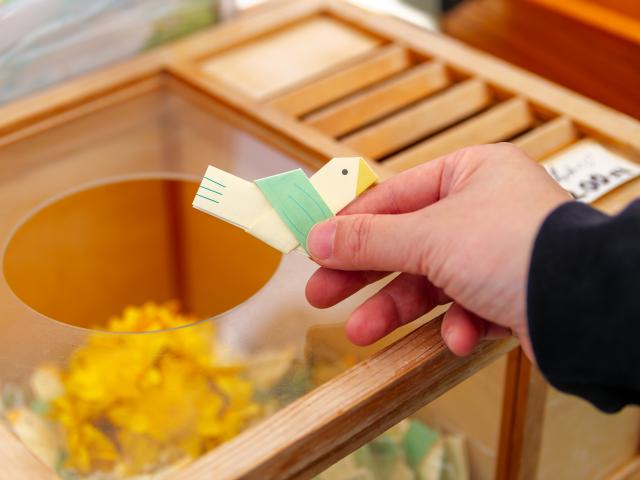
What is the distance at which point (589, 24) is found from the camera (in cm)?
104

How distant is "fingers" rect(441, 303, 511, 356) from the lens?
571 millimetres

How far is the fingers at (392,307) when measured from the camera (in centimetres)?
61

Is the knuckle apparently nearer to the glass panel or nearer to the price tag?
the glass panel

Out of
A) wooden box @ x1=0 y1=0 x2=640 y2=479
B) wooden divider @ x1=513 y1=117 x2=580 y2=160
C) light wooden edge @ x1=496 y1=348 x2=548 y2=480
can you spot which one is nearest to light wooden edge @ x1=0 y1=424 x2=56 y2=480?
wooden box @ x1=0 y1=0 x2=640 y2=479

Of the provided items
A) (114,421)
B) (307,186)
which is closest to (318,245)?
(307,186)

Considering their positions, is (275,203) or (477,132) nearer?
(275,203)

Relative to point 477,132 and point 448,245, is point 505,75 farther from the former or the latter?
point 448,245

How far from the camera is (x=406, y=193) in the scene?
0.64 meters

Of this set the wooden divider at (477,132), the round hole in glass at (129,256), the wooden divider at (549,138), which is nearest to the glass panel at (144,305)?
the round hole in glass at (129,256)

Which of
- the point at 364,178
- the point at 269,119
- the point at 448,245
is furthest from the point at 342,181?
the point at 269,119

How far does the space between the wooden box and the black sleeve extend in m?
0.15

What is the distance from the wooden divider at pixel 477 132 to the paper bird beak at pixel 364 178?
0.17 meters

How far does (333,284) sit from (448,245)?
0.12 metres

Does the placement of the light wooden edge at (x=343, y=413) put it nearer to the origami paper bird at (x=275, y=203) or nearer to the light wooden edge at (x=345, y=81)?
the origami paper bird at (x=275, y=203)
